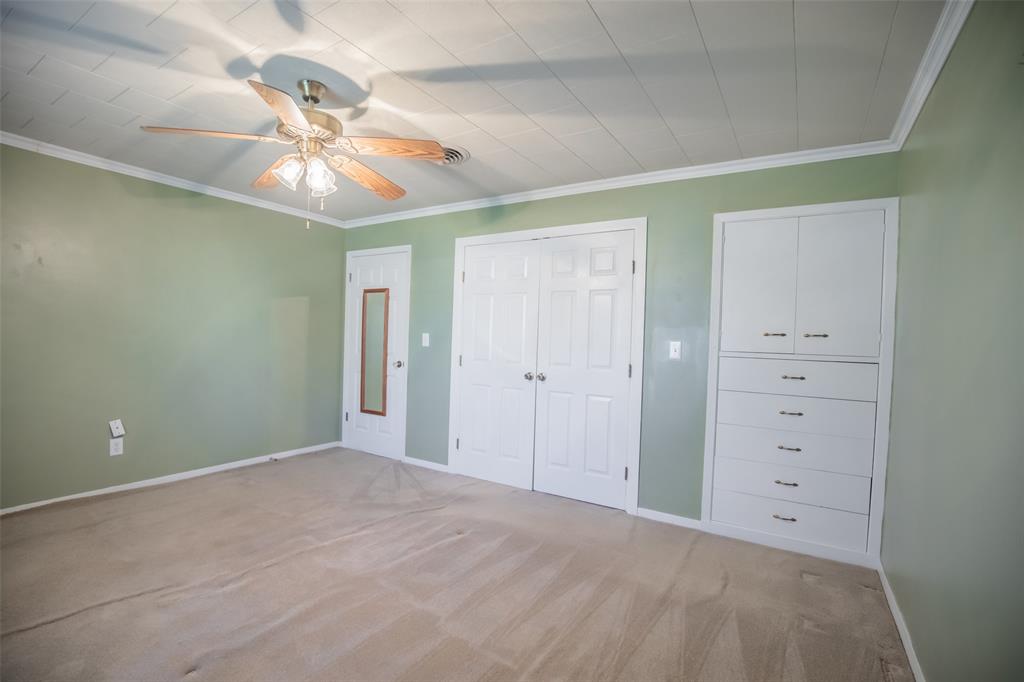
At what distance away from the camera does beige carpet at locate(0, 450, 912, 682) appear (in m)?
1.77

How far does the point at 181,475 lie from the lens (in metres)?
3.78

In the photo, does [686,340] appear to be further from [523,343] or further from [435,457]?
[435,457]

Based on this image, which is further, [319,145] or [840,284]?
[840,284]

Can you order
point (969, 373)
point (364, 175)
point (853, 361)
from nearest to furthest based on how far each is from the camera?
point (969, 373) < point (364, 175) < point (853, 361)

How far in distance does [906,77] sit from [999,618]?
207 cm

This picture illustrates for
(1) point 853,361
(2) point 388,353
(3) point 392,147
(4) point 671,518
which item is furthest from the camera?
(2) point 388,353

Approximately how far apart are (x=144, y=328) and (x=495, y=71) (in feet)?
11.0

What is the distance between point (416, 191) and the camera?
12.7ft

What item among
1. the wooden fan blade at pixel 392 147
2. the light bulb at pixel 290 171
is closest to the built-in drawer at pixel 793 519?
the wooden fan blade at pixel 392 147

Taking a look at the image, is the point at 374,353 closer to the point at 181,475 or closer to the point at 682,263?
the point at 181,475

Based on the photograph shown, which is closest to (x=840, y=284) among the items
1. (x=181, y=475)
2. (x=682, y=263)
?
(x=682, y=263)

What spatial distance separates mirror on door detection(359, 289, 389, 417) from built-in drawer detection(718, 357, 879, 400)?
3193 millimetres

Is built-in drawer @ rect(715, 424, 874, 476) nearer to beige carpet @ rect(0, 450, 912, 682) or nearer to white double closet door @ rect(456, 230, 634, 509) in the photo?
beige carpet @ rect(0, 450, 912, 682)

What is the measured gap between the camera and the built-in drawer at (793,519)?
2.66 meters
